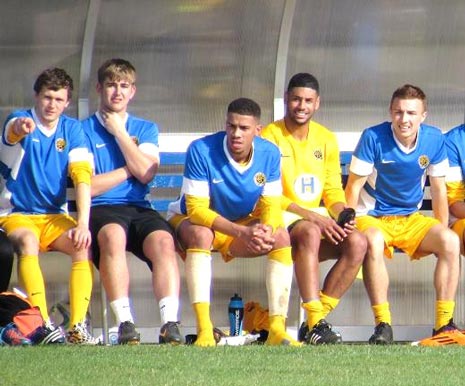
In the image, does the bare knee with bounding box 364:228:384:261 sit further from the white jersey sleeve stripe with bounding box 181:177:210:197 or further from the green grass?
the white jersey sleeve stripe with bounding box 181:177:210:197

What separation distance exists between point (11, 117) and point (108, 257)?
1.13 metres

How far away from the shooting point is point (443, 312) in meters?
8.81

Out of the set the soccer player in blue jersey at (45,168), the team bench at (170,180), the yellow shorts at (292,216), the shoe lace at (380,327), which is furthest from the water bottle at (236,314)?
the soccer player in blue jersey at (45,168)

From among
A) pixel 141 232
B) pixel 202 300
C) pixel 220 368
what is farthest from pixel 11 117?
pixel 220 368

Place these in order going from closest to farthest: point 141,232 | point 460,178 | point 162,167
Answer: point 141,232, point 460,178, point 162,167

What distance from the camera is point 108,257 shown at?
844 cm

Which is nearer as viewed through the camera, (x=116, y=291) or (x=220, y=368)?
(x=220, y=368)

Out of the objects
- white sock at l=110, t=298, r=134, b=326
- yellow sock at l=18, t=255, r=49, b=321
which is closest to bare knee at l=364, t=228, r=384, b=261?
white sock at l=110, t=298, r=134, b=326

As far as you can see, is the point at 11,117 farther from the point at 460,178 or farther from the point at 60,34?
the point at 460,178

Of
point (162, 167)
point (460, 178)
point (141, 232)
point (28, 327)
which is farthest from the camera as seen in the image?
point (162, 167)

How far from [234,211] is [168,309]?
2.77 ft

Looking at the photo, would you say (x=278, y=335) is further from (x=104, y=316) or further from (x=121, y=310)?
(x=104, y=316)

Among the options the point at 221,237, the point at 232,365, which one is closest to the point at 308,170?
the point at 221,237

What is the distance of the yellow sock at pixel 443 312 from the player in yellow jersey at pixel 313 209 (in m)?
0.57
